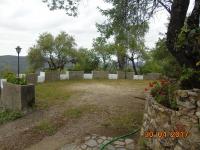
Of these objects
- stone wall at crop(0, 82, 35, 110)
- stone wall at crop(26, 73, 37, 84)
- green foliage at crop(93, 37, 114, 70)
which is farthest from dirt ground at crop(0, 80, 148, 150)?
green foliage at crop(93, 37, 114, 70)

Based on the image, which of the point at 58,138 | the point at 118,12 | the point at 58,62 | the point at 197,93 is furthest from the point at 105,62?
the point at 197,93

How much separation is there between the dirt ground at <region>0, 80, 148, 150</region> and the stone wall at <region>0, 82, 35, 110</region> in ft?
1.32

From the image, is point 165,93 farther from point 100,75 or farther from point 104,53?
point 104,53

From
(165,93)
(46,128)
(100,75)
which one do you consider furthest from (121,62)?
(165,93)

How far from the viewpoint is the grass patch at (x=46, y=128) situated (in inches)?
300

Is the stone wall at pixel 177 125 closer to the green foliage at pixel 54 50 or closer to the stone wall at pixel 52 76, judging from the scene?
the stone wall at pixel 52 76

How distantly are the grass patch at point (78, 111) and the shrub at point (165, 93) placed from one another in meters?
3.09

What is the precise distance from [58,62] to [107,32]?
1907cm

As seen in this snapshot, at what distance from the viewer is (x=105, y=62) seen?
2752 cm

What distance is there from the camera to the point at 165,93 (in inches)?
239

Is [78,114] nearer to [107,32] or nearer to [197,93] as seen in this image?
[107,32]

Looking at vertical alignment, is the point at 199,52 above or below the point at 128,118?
above

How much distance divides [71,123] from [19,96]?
8.83ft
